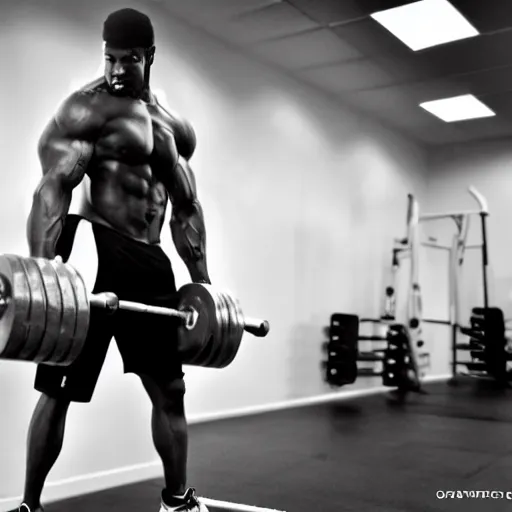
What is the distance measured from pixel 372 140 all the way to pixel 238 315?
4.64 meters

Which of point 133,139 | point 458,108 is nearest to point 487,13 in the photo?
point 458,108

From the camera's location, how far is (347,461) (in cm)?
319

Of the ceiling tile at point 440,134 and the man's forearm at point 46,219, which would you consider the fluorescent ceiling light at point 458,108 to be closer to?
the ceiling tile at point 440,134

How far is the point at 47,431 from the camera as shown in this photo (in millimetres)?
1945

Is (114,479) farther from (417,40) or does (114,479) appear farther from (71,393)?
(417,40)

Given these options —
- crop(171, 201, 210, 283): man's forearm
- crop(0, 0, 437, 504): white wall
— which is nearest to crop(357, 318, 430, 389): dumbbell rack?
crop(0, 0, 437, 504): white wall

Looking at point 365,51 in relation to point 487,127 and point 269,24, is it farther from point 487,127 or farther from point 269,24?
point 487,127

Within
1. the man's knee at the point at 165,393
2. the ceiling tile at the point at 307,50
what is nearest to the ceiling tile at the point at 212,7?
the ceiling tile at the point at 307,50

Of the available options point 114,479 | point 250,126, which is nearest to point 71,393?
point 114,479

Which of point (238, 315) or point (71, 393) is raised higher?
point (238, 315)

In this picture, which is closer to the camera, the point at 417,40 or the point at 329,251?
the point at 417,40

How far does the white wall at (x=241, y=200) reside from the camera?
2660 millimetres

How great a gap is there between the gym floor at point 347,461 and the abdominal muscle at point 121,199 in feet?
3.13

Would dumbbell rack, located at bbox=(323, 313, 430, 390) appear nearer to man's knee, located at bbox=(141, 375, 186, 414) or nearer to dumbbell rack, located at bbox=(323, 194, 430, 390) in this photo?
dumbbell rack, located at bbox=(323, 194, 430, 390)
